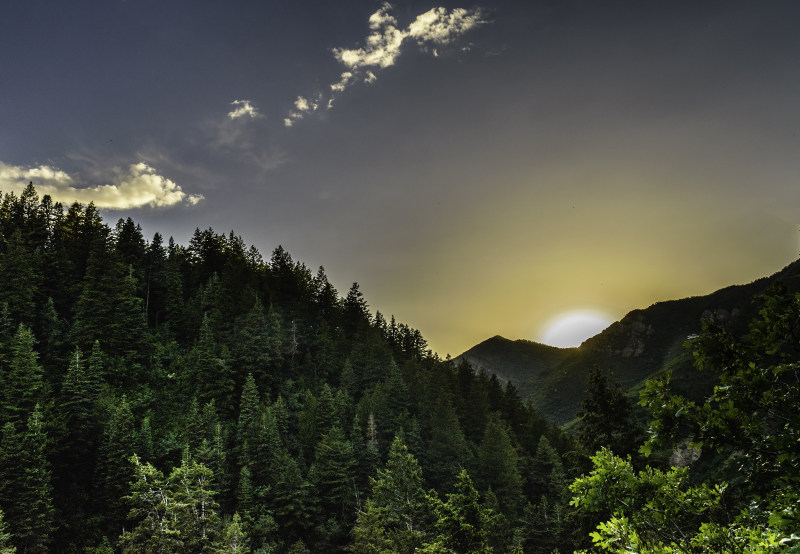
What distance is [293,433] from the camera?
171 feet

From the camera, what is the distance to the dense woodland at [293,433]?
19.2ft

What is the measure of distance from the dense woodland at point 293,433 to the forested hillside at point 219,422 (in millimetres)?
260

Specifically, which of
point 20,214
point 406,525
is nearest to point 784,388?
point 406,525

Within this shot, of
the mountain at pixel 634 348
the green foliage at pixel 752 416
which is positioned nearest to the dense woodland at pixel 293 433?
the green foliage at pixel 752 416

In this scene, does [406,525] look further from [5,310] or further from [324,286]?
[324,286]

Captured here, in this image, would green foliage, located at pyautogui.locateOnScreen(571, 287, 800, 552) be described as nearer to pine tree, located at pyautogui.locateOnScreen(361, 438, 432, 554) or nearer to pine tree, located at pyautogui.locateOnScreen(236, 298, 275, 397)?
pine tree, located at pyautogui.locateOnScreen(361, 438, 432, 554)

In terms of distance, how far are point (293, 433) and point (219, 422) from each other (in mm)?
9605

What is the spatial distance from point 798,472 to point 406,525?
34106 mm

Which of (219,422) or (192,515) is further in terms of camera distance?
(219,422)

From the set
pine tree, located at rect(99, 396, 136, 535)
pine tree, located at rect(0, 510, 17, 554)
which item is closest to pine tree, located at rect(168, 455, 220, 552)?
pine tree, located at rect(99, 396, 136, 535)

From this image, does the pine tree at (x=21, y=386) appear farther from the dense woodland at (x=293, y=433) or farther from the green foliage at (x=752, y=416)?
the green foliage at (x=752, y=416)

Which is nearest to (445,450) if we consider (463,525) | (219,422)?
(219,422)

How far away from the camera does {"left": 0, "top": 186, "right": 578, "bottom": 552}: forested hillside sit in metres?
31.8

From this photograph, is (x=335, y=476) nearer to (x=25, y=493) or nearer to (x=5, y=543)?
(x=25, y=493)
